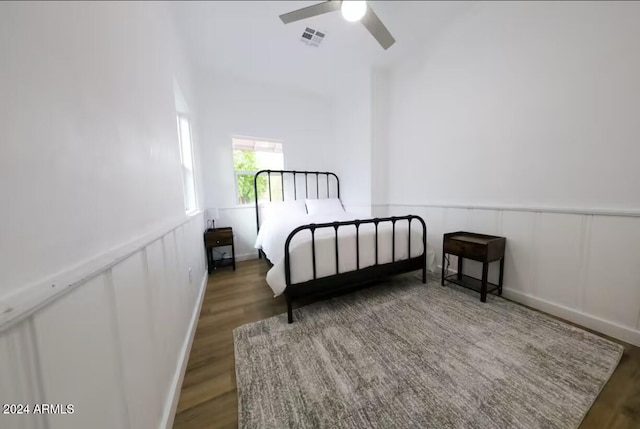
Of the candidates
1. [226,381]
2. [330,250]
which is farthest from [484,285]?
[226,381]

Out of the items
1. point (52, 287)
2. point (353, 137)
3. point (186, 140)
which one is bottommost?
point (52, 287)

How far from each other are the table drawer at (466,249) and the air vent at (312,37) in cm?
267

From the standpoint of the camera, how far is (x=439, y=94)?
264 centimetres

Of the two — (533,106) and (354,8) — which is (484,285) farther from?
(354,8)

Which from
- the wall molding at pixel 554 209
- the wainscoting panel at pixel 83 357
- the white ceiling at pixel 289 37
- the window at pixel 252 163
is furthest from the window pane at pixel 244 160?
the wainscoting panel at pixel 83 357

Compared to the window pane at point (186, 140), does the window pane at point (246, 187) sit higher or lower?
lower

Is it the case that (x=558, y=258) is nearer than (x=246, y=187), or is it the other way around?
(x=558, y=258)

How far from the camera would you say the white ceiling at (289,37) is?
2.13 meters

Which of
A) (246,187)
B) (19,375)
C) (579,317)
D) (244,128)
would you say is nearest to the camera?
(19,375)

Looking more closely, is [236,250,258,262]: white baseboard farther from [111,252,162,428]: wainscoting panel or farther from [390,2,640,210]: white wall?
[390,2,640,210]: white wall

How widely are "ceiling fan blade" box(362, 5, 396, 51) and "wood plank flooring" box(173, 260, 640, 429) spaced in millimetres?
2637

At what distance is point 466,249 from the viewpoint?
2062 mm

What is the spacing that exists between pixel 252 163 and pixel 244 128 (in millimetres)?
546

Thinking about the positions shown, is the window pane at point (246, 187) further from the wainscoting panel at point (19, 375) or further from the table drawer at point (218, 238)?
the wainscoting panel at point (19, 375)
